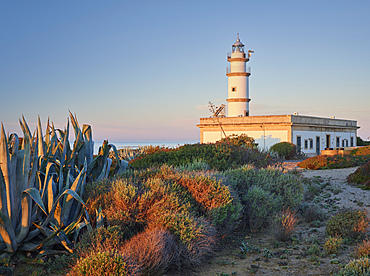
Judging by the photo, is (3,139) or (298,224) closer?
(3,139)

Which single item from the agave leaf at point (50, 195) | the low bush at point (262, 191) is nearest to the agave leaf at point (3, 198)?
the agave leaf at point (50, 195)

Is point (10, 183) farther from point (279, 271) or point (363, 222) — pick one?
point (363, 222)

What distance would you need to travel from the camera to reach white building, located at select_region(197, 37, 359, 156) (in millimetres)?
34500

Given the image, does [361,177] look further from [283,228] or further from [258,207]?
[283,228]

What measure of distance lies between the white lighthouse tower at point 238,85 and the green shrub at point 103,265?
35657 millimetres

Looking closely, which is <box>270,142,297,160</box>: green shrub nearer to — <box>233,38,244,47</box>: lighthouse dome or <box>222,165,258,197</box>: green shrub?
<box>233,38,244,47</box>: lighthouse dome

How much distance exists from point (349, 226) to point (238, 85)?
33.5 meters

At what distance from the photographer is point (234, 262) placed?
506cm

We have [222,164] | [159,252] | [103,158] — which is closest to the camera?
[159,252]

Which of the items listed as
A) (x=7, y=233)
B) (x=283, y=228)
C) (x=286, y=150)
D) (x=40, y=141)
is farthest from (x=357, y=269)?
(x=286, y=150)

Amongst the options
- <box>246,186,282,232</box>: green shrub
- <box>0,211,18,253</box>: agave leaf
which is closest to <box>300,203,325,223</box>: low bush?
<box>246,186,282,232</box>: green shrub

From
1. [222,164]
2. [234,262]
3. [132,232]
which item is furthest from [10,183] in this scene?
[222,164]

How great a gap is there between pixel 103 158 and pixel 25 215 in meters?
2.59

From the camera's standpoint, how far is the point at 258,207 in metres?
6.74
